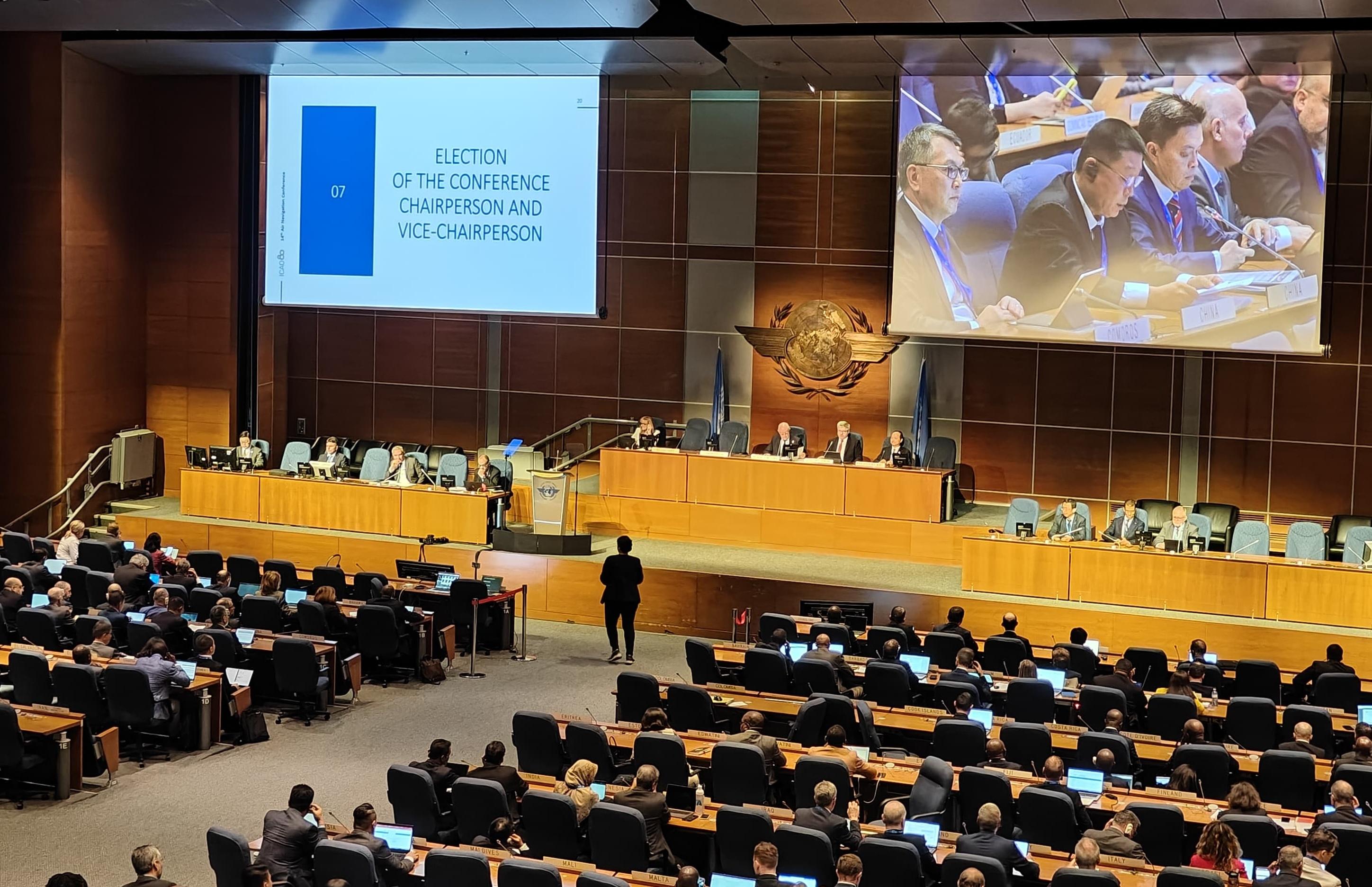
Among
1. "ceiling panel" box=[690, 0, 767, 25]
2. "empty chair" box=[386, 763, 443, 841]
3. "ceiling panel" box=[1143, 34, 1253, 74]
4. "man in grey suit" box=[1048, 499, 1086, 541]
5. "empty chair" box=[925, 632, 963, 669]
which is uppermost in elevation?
"ceiling panel" box=[690, 0, 767, 25]

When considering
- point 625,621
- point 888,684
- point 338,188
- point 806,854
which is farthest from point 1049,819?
point 338,188

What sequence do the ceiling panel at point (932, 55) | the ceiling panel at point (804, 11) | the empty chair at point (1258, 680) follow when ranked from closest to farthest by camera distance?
the empty chair at point (1258, 680) → the ceiling panel at point (804, 11) → the ceiling panel at point (932, 55)

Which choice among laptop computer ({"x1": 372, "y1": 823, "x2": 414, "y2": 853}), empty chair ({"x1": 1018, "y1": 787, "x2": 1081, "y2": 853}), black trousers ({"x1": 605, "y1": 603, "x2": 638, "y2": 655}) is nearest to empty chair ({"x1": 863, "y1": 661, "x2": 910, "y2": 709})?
empty chair ({"x1": 1018, "y1": 787, "x2": 1081, "y2": 853})

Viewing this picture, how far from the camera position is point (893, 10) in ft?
48.0

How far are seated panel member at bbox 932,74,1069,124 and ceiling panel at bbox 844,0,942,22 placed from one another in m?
2.35

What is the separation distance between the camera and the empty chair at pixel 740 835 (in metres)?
8.61

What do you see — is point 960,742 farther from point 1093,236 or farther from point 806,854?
point 1093,236

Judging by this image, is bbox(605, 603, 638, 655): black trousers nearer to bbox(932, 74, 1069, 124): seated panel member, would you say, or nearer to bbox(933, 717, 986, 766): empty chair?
bbox(933, 717, 986, 766): empty chair

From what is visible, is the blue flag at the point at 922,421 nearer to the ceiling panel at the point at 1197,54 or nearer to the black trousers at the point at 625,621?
the ceiling panel at the point at 1197,54

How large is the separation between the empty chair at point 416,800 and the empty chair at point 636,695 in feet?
7.94

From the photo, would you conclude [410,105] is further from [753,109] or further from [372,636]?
[372,636]

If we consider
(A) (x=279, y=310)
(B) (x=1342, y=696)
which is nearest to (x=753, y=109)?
(A) (x=279, y=310)

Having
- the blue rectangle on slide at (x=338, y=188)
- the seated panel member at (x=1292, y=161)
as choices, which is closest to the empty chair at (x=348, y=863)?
the seated panel member at (x=1292, y=161)

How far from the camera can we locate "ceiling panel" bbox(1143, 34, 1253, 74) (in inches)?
579
